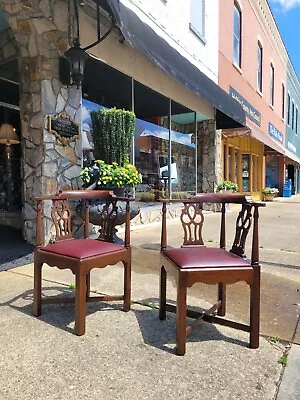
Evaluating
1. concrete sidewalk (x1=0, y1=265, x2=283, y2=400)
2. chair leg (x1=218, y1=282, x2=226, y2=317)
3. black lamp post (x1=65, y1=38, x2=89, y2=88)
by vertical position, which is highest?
black lamp post (x1=65, y1=38, x2=89, y2=88)

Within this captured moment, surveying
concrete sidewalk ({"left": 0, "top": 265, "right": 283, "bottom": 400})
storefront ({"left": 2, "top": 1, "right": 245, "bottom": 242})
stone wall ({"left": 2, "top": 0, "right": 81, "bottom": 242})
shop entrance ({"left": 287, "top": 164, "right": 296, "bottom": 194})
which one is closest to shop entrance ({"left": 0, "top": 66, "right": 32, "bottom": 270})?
storefront ({"left": 2, "top": 1, "right": 245, "bottom": 242})

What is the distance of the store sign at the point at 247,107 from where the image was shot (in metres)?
11.8

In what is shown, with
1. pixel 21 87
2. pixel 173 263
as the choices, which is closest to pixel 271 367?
pixel 173 263

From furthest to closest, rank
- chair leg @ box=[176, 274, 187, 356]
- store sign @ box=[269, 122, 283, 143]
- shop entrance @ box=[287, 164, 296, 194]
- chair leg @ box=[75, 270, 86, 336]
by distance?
shop entrance @ box=[287, 164, 296, 194]
store sign @ box=[269, 122, 283, 143]
chair leg @ box=[75, 270, 86, 336]
chair leg @ box=[176, 274, 187, 356]

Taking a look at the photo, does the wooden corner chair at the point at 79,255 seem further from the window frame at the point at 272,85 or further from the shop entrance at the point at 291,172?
the shop entrance at the point at 291,172

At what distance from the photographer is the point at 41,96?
434cm

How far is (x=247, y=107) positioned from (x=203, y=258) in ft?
40.8

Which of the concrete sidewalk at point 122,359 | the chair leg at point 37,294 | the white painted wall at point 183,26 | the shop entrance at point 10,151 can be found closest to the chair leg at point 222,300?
the concrete sidewalk at point 122,359

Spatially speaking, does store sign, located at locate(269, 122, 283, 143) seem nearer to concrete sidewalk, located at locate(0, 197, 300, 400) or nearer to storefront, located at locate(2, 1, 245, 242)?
storefront, located at locate(2, 1, 245, 242)

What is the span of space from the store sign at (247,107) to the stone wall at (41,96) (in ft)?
27.0

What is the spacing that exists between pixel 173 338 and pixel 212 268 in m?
0.58

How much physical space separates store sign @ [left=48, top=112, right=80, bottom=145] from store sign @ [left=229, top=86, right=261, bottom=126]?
8.13 meters

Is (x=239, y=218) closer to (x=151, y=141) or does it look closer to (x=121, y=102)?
(x=121, y=102)

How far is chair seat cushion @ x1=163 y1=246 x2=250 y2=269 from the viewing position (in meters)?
2.10
